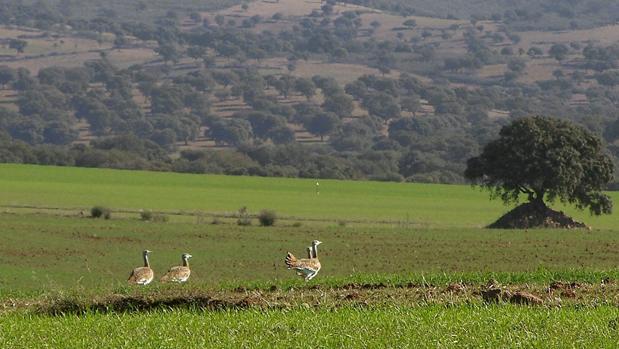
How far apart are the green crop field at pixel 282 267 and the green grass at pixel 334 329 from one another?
0.12ft

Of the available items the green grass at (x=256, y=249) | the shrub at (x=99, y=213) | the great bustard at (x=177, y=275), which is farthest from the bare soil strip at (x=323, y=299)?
the shrub at (x=99, y=213)

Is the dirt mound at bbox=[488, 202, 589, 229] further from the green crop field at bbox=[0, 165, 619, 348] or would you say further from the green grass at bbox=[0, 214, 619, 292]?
the green grass at bbox=[0, 214, 619, 292]

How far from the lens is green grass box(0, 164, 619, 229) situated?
88.3 m

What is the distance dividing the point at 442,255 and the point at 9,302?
1251 inches

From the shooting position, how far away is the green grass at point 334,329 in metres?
16.6

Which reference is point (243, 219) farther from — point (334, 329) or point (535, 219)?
point (334, 329)

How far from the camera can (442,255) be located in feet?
173

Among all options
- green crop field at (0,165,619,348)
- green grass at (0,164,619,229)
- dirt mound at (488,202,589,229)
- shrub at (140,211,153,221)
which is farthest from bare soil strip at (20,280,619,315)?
green grass at (0,164,619,229)

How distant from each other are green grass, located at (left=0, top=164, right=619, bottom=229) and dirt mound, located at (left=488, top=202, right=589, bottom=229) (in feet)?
24.2

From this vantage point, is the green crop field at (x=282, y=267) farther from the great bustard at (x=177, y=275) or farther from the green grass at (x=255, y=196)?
the great bustard at (x=177, y=275)

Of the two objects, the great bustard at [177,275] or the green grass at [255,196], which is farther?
the green grass at [255,196]

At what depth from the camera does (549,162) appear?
71.3 meters

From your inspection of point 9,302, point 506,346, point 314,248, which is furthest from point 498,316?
point 314,248

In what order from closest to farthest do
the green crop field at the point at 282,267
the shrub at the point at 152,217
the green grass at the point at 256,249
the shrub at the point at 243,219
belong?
the green crop field at the point at 282,267 → the green grass at the point at 256,249 → the shrub at the point at 243,219 → the shrub at the point at 152,217
